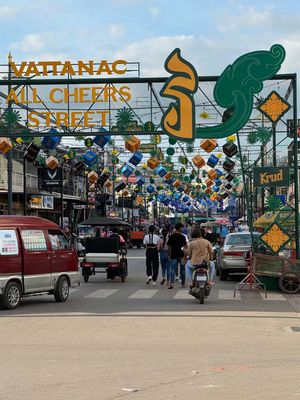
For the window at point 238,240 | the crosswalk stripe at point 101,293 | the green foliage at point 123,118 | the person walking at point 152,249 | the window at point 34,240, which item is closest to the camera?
the window at point 34,240

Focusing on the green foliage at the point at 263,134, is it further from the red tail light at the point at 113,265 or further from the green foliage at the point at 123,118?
the red tail light at the point at 113,265

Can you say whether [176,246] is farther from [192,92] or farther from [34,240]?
[34,240]

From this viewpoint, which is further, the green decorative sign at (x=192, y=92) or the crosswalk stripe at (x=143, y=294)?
the green decorative sign at (x=192, y=92)

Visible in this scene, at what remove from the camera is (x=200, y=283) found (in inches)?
630

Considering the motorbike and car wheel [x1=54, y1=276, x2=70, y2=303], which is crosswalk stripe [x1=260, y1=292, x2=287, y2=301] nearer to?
the motorbike

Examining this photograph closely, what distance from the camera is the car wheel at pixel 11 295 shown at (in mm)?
14750

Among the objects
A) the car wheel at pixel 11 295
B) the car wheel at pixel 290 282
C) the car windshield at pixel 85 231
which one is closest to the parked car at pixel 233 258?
the car wheel at pixel 290 282

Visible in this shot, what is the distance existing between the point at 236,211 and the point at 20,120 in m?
74.7

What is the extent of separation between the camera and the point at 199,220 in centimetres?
7800

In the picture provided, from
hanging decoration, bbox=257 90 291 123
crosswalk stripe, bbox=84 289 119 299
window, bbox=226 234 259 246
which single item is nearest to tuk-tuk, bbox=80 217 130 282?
crosswalk stripe, bbox=84 289 119 299
